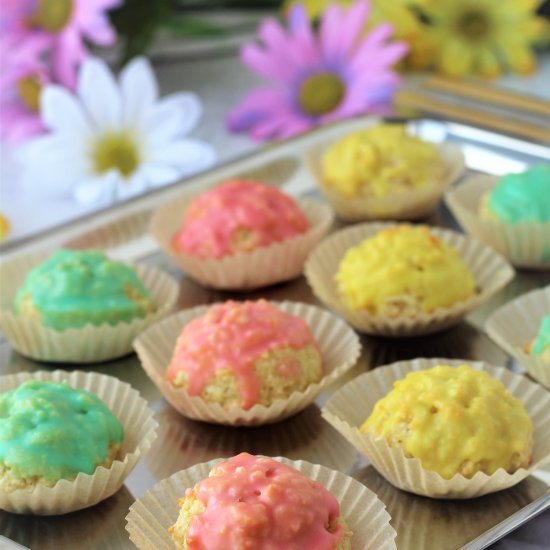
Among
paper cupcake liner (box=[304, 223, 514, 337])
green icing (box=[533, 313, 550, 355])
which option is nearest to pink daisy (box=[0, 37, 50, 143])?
paper cupcake liner (box=[304, 223, 514, 337])

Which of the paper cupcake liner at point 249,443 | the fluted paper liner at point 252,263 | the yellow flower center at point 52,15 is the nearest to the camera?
the paper cupcake liner at point 249,443

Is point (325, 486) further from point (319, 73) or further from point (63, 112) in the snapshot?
point (319, 73)

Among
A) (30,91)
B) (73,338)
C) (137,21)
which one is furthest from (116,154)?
(73,338)

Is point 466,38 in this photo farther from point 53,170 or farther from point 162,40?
point 53,170

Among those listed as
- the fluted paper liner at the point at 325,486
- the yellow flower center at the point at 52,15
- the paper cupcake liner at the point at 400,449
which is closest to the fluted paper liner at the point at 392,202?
the paper cupcake liner at the point at 400,449

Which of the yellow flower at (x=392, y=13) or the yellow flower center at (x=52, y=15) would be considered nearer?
the yellow flower center at (x=52, y=15)

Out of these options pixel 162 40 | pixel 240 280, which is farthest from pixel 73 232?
pixel 162 40

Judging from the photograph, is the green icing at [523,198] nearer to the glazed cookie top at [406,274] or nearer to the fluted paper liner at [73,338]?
the glazed cookie top at [406,274]
